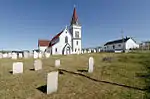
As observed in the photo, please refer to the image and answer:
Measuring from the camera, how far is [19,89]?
6633 millimetres

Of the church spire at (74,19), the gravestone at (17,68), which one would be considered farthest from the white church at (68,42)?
the gravestone at (17,68)

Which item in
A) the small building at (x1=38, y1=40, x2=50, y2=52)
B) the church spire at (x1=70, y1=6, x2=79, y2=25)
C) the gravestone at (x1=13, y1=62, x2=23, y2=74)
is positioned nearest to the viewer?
the gravestone at (x1=13, y1=62, x2=23, y2=74)

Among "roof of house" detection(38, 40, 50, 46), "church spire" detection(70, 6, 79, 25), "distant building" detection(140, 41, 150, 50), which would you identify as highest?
"church spire" detection(70, 6, 79, 25)

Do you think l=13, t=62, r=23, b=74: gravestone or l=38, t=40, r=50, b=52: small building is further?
l=38, t=40, r=50, b=52: small building

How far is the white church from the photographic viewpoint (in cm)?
4244

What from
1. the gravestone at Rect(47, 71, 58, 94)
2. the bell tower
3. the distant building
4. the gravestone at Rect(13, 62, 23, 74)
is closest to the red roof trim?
the bell tower

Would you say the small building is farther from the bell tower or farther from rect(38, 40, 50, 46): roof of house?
the bell tower

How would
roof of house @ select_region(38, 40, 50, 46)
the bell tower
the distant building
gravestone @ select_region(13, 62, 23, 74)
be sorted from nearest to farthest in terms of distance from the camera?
gravestone @ select_region(13, 62, 23, 74)
the distant building
the bell tower
roof of house @ select_region(38, 40, 50, 46)

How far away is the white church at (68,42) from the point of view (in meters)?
42.4

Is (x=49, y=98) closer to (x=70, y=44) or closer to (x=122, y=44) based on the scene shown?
(x=70, y=44)

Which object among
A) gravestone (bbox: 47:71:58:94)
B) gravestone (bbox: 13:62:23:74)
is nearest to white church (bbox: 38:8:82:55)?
gravestone (bbox: 13:62:23:74)

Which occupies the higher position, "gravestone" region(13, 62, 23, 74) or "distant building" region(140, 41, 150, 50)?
"distant building" region(140, 41, 150, 50)

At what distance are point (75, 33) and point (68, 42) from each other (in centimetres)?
473

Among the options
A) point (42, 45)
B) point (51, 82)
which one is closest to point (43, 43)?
point (42, 45)
